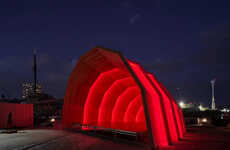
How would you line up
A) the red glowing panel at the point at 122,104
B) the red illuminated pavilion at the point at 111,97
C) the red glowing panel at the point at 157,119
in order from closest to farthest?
1. the red glowing panel at the point at 157,119
2. the red illuminated pavilion at the point at 111,97
3. the red glowing panel at the point at 122,104

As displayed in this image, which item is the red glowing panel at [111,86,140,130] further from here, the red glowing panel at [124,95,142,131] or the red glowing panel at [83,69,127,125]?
the red glowing panel at [83,69,127,125]

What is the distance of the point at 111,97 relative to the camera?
83.3 feet

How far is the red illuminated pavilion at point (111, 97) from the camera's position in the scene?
1236 centimetres

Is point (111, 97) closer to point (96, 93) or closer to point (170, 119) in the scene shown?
point (96, 93)

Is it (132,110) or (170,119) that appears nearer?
(170,119)

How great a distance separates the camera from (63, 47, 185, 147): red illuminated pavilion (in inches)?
487

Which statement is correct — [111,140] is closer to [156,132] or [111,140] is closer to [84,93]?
[156,132]

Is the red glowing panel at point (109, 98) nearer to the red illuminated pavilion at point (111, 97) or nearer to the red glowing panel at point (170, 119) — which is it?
the red illuminated pavilion at point (111, 97)

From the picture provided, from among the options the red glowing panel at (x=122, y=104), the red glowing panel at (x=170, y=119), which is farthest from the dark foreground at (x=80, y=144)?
the red glowing panel at (x=122, y=104)

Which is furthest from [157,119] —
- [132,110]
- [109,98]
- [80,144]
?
[132,110]

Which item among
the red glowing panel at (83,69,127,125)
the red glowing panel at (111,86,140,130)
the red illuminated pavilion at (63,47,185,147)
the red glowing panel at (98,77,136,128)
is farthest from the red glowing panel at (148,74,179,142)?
the red glowing panel at (111,86,140,130)

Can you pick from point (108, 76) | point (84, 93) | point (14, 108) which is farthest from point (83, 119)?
point (14, 108)

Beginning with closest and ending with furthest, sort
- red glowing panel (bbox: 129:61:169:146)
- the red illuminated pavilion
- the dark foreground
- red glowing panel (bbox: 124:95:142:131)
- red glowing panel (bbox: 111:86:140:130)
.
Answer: red glowing panel (bbox: 129:61:169:146)
the dark foreground
the red illuminated pavilion
red glowing panel (bbox: 111:86:140:130)
red glowing panel (bbox: 124:95:142:131)

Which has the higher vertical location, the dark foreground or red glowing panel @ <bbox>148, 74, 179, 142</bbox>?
red glowing panel @ <bbox>148, 74, 179, 142</bbox>
